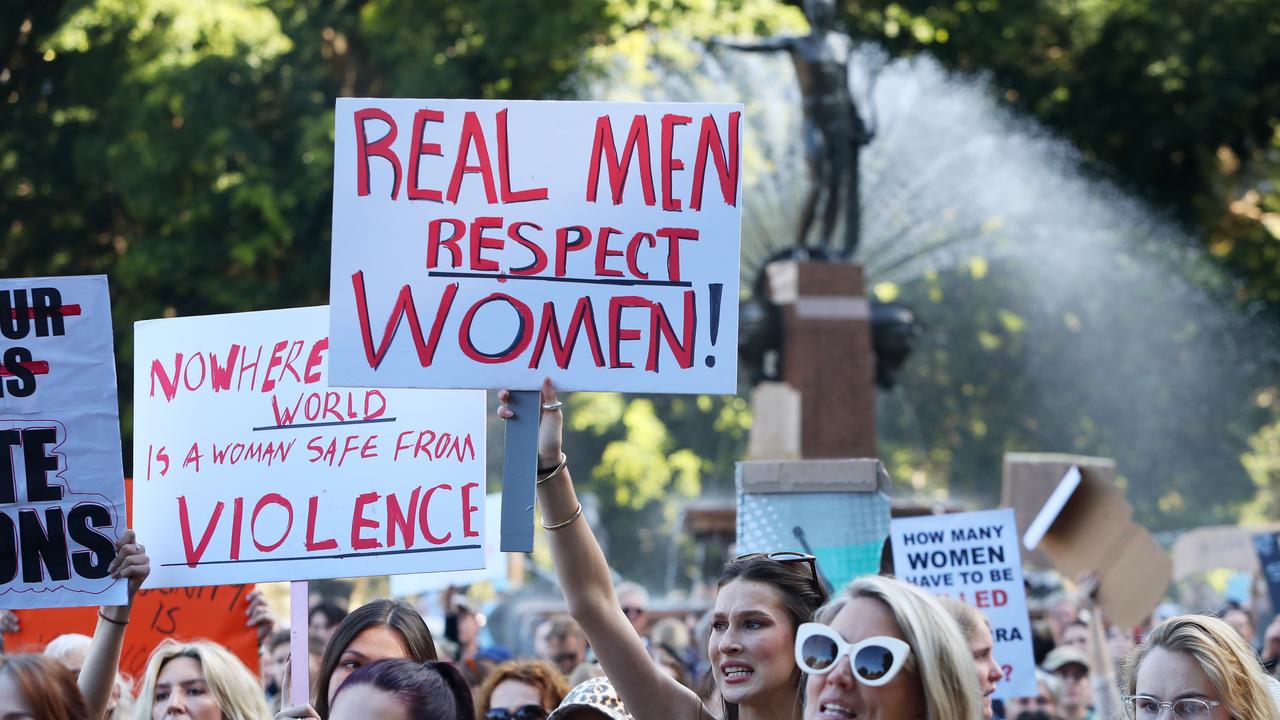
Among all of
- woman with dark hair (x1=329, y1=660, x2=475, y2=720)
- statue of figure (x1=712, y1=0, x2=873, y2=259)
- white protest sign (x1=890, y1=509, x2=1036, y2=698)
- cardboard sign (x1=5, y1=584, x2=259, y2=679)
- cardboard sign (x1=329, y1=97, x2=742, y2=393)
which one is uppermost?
statue of figure (x1=712, y1=0, x2=873, y2=259)

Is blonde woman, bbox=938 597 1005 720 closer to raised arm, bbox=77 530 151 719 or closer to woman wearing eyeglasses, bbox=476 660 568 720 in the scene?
woman wearing eyeglasses, bbox=476 660 568 720

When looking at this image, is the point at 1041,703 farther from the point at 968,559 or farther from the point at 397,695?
the point at 397,695

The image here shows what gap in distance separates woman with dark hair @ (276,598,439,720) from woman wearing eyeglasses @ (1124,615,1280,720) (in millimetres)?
1621

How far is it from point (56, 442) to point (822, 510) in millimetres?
2681

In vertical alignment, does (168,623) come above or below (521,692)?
above

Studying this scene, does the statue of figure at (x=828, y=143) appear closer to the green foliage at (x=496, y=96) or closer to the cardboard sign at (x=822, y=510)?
the green foliage at (x=496, y=96)

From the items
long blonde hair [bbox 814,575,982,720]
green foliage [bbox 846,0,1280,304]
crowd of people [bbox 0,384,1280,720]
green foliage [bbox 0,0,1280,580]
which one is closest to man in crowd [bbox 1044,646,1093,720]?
crowd of people [bbox 0,384,1280,720]

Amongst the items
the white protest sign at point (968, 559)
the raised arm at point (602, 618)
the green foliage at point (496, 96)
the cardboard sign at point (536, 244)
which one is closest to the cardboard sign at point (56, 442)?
the cardboard sign at point (536, 244)

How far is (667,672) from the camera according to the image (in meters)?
3.83

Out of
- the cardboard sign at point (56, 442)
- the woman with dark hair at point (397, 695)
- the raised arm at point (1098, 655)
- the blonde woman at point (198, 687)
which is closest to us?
the woman with dark hair at point (397, 695)

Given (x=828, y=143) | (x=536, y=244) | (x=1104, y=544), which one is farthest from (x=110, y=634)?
(x=828, y=143)

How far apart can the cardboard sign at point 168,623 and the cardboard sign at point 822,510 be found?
163 cm

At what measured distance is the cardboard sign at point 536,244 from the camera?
4035mm

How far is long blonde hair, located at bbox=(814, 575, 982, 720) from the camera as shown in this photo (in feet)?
9.45
